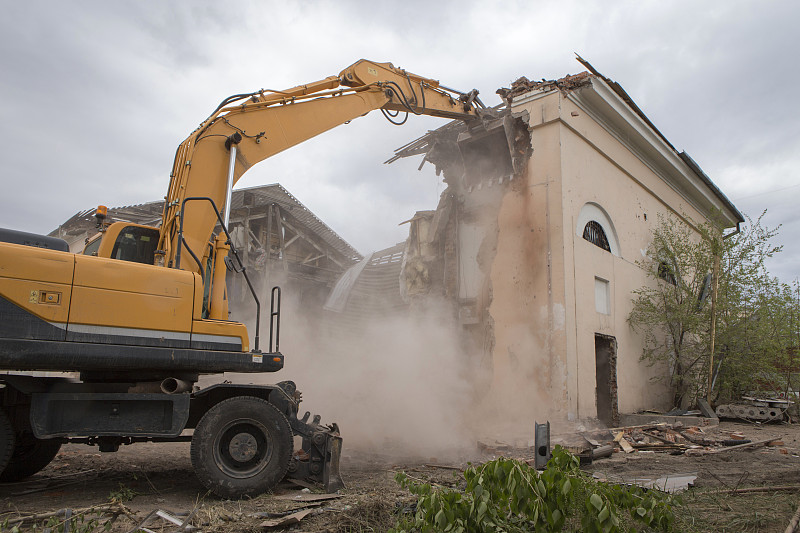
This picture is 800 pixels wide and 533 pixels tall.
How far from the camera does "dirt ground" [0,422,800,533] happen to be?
13.9 feet

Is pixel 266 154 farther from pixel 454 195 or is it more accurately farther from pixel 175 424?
pixel 454 195

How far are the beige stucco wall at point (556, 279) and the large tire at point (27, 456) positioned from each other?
7.93 metres

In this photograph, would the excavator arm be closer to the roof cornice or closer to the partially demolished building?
the partially demolished building

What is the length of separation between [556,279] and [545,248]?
2.32ft

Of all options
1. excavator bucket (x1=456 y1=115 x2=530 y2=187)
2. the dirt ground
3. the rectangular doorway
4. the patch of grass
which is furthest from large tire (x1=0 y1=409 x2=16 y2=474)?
the rectangular doorway

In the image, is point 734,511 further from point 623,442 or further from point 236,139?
point 236,139

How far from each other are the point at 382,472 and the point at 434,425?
3.81 metres

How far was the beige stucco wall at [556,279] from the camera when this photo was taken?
10469mm

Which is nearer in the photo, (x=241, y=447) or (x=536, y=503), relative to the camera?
(x=536, y=503)

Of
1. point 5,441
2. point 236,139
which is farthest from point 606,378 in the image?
point 5,441

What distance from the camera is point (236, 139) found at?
6.32 m

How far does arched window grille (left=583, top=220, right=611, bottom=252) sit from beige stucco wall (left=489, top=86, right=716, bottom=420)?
11.5 inches

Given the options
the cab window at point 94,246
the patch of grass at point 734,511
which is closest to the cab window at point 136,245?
the cab window at point 94,246

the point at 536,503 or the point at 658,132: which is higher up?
the point at 658,132
